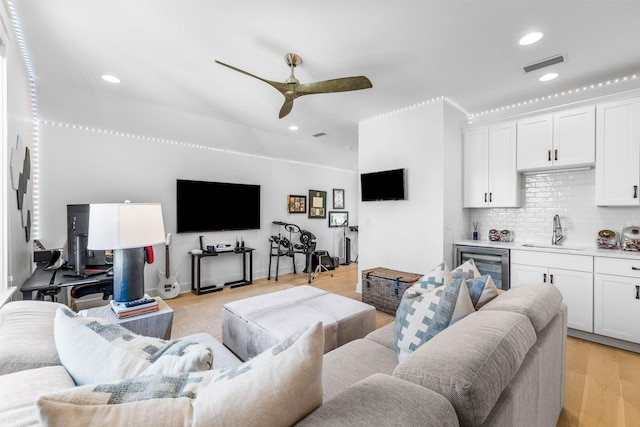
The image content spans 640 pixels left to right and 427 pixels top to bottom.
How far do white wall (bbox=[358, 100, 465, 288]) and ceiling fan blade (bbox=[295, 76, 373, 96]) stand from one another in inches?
60.1

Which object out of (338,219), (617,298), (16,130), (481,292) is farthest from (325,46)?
(338,219)

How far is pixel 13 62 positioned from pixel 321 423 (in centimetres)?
346

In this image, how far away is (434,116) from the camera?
352 centimetres

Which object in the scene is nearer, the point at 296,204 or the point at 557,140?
the point at 557,140

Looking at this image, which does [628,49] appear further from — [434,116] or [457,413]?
[457,413]

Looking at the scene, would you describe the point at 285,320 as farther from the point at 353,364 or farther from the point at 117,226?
the point at 117,226

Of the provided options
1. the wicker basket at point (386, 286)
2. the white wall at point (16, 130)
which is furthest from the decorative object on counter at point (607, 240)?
the white wall at point (16, 130)

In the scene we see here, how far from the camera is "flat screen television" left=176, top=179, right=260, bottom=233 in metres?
4.52

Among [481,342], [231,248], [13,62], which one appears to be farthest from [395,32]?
[231,248]

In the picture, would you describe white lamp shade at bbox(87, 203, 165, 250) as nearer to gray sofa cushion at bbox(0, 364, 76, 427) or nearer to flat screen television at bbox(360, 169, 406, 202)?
gray sofa cushion at bbox(0, 364, 76, 427)

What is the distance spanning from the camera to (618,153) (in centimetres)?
288

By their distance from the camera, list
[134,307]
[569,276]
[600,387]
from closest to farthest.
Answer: [134,307], [600,387], [569,276]

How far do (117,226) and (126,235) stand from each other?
0.24 feet

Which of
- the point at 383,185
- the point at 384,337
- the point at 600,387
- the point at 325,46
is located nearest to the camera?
the point at 384,337
